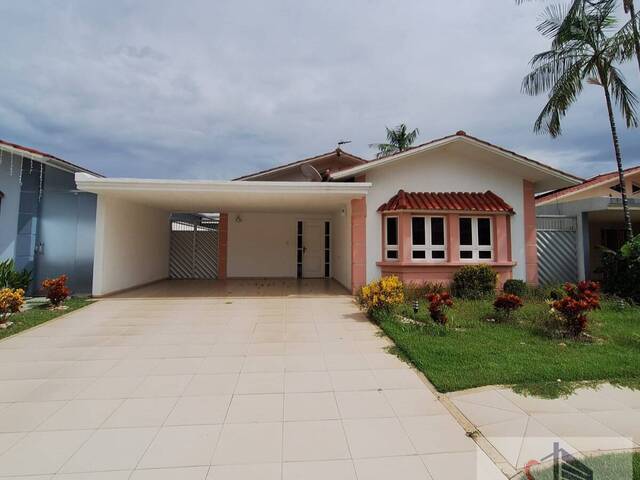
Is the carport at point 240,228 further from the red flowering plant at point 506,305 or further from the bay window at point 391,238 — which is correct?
the red flowering plant at point 506,305

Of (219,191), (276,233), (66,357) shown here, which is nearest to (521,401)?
(66,357)

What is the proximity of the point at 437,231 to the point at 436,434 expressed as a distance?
8.24 m

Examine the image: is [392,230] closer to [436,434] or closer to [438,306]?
[438,306]

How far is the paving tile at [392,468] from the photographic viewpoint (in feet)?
8.19

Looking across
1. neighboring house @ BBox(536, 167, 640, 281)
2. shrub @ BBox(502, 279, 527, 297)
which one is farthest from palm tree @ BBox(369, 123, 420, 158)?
shrub @ BBox(502, 279, 527, 297)

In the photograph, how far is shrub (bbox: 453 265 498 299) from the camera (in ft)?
31.6

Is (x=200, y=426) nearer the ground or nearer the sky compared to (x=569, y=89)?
nearer the ground

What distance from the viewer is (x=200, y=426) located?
3.18 metres

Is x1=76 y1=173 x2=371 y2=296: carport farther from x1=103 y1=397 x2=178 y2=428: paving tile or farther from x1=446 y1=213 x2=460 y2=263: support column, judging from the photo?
x1=103 y1=397 x2=178 y2=428: paving tile

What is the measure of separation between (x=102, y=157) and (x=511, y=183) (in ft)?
67.1

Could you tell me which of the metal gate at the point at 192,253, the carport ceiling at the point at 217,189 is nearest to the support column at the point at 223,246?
the metal gate at the point at 192,253

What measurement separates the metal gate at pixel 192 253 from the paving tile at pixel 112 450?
13.1m

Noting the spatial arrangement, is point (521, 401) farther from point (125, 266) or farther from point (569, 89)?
point (125, 266)

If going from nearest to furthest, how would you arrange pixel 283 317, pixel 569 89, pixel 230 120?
pixel 283 317 < pixel 569 89 < pixel 230 120
